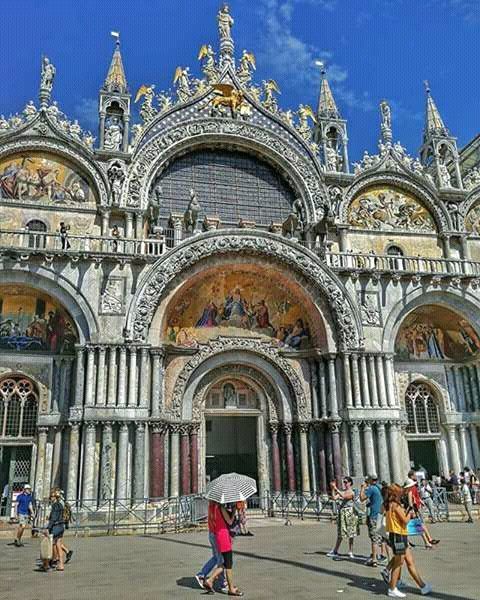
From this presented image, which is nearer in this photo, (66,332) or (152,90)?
(66,332)

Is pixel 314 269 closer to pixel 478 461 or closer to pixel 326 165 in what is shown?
pixel 326 165

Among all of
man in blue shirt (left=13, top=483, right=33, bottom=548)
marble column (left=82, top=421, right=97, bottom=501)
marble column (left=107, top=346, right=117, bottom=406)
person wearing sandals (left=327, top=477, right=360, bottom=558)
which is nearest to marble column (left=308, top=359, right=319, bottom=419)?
marble column (left=107, top=346, right=117, bottom=406)

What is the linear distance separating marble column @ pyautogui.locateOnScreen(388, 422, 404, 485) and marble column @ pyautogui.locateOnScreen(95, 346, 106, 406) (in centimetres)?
1066

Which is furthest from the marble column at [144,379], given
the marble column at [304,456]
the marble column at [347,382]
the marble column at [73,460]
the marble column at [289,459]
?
the marble column at [347,382]

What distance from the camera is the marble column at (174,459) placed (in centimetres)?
1956

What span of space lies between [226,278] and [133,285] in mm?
3941

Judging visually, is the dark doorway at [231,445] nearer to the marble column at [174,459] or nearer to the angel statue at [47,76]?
the marble column at [174,459]

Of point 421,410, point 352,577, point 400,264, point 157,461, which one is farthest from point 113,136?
point 352,577

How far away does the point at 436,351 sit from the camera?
24.5 metres

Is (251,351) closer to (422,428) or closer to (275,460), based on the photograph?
(275,460)

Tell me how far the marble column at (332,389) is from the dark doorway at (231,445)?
26.1ft

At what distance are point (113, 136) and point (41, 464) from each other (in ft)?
45.8

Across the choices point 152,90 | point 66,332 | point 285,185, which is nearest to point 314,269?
point 285,185

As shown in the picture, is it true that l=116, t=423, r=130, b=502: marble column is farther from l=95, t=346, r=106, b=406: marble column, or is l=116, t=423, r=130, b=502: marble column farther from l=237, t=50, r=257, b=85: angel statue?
l=237, t=50, r=257, b=85: angel statue
